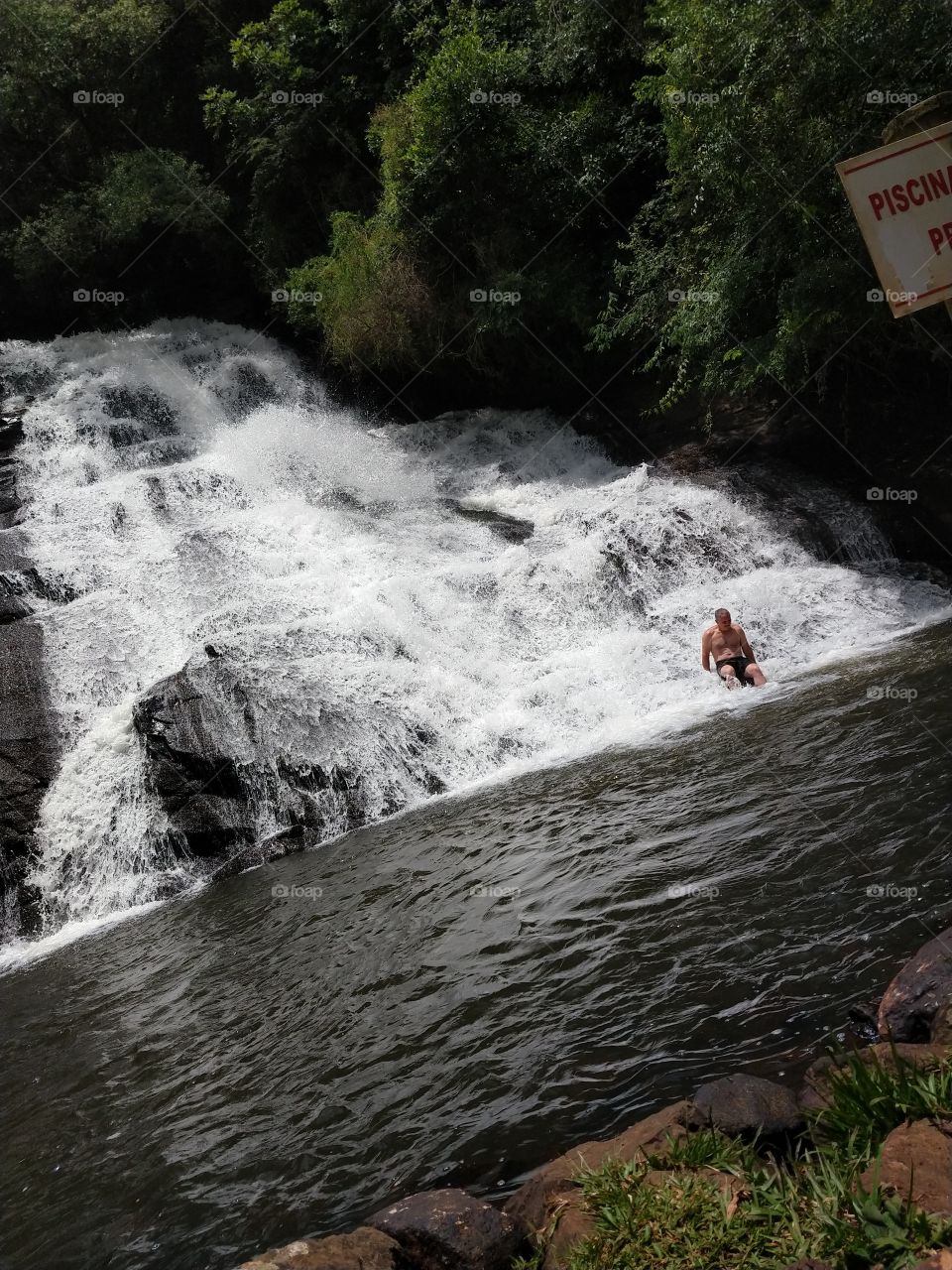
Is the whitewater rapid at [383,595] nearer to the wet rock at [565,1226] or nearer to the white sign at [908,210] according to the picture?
the wet rock at [565,1226]

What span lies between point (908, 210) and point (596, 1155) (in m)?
3.21

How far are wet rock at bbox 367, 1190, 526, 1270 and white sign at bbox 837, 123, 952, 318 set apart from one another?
3.11m

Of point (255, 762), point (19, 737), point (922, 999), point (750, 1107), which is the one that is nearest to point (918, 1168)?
point (750, 1107)

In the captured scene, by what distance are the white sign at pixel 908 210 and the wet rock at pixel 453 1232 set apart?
122 inches

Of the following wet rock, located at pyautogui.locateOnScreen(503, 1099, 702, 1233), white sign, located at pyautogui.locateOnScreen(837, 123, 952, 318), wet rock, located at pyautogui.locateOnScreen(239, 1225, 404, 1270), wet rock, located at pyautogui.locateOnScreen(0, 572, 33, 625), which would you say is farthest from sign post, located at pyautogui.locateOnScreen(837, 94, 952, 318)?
wet rock, located at pyautogui.locateOnScreen(0, 572, 33, 625)

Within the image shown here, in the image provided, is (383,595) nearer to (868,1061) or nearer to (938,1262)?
(868,1061)

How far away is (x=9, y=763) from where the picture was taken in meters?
11.7

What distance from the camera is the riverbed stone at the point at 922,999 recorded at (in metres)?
3.45

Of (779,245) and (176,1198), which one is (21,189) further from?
(176,1198)

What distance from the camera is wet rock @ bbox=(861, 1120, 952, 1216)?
2664 millimetres

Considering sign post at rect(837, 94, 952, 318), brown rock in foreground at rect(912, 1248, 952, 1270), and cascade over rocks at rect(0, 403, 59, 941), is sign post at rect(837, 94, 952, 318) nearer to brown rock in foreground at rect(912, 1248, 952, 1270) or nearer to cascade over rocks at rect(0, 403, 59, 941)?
brown rock in foreground at rect(912, 1248, 952, 1270)

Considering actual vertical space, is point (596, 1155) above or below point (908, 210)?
below

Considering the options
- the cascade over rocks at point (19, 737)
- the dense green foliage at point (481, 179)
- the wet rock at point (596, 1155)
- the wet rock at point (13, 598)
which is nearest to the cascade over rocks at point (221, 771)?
the cascade over rocks at point (19, 737)

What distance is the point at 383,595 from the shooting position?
13391mm
